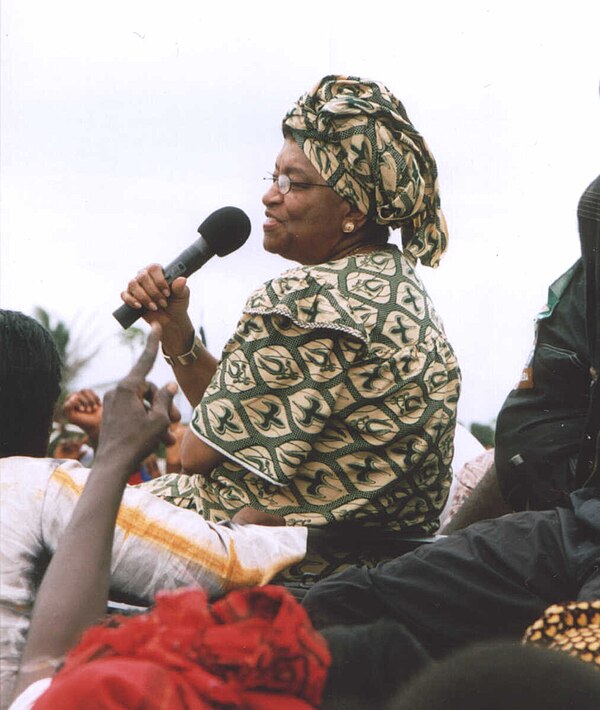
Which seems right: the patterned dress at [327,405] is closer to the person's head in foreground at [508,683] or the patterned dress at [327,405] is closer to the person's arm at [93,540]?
the person's arm at [93,540]

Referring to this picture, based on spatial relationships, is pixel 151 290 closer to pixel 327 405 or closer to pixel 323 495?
pixel 327 405

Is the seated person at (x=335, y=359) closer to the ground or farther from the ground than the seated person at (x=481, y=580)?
farther from the ground

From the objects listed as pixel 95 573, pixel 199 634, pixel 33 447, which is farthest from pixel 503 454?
pixel 199 634

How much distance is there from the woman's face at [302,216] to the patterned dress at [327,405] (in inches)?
8.4

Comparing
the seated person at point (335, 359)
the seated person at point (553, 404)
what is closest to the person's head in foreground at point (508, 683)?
the seated person at point (553, 404)

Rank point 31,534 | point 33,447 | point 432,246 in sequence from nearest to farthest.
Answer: point 31,534
point 33,447
point 432,246

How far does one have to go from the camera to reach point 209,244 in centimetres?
310

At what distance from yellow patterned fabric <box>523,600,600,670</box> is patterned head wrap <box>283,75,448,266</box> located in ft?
4.66

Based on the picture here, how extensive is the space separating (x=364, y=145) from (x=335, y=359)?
2.07 ft

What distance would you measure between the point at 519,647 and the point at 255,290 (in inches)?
73.8

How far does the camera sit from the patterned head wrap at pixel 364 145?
119 inches


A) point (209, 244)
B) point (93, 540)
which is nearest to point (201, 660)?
point (93, 540)

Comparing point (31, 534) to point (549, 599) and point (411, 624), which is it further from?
point (549, 599)

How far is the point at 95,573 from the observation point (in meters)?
1.69
